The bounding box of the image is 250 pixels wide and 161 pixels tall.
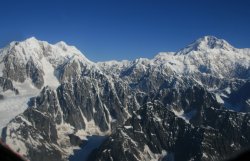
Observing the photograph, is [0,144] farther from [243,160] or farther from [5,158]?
[243,160]

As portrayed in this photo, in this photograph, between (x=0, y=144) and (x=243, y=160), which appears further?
(x=0, y=144)

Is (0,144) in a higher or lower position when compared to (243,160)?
higher

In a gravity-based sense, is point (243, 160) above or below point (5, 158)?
below

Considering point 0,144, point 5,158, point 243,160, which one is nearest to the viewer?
point 243,160

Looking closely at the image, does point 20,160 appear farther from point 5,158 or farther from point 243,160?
point 243,160

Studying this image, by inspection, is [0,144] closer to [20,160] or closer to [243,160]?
[20,160]

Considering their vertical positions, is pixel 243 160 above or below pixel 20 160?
below

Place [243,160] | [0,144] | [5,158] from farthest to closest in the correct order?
[0,144] → [5,158] → [243,160]

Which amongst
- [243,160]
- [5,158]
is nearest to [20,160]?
[5,158]
